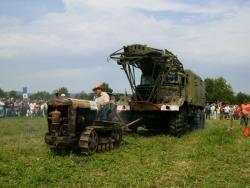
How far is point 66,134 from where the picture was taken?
37.7 feet

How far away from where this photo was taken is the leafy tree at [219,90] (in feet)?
253

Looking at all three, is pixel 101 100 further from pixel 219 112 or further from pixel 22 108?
pixel 219 112

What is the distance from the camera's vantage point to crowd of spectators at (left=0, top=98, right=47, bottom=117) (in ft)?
109

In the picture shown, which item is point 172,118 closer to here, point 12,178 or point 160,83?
point 160,83

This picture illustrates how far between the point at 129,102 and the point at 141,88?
78 cm

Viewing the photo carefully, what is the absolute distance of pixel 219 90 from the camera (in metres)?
78.8

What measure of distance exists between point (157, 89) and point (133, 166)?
316 inches

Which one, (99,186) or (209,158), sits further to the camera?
(209,158)

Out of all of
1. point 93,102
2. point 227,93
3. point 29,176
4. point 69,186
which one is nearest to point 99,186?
point 69,186

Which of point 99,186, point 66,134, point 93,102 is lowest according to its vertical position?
point 99,186

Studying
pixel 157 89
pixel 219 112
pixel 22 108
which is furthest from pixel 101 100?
pixel 219 112

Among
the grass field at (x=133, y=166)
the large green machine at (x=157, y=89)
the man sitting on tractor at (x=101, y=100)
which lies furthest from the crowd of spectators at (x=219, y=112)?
the man sitting on tractor at (x=101, y=100)

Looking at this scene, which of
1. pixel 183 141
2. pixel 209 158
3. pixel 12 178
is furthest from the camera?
pixel 183 141

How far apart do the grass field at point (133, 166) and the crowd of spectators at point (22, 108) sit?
19737 millimetres
